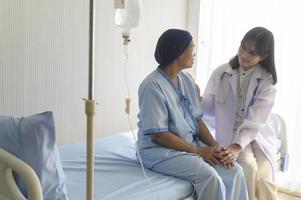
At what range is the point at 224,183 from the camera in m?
1.88

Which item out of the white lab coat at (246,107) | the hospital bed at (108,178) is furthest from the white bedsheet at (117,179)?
the white lab coat at (246,107)

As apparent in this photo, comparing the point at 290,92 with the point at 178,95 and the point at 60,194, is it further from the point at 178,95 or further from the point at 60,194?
the point at 60,194

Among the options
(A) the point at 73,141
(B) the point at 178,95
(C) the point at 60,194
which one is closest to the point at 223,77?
(B) the point at 178,95

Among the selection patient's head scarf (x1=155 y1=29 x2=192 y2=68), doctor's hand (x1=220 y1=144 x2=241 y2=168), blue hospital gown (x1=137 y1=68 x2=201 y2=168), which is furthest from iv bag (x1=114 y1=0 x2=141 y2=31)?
doctor's hand (x1=220 y1=144 x2=241 y2=168)

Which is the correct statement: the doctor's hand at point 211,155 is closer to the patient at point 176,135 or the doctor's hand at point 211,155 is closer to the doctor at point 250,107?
the patient at point 176,135

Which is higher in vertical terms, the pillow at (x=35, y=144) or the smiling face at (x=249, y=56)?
the smiling face at (x=249, y=56)

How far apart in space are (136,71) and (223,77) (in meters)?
0.96

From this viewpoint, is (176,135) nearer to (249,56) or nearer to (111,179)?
(111,179)

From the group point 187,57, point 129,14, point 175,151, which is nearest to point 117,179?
point 175,151

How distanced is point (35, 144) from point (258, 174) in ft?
4.54

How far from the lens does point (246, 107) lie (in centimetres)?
226

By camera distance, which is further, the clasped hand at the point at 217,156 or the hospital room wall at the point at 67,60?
the hospital room wall at the point at 67,60

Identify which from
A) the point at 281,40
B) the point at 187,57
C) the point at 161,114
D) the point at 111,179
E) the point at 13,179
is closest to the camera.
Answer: the point at 13,179

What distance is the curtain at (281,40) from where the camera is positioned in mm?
2922
